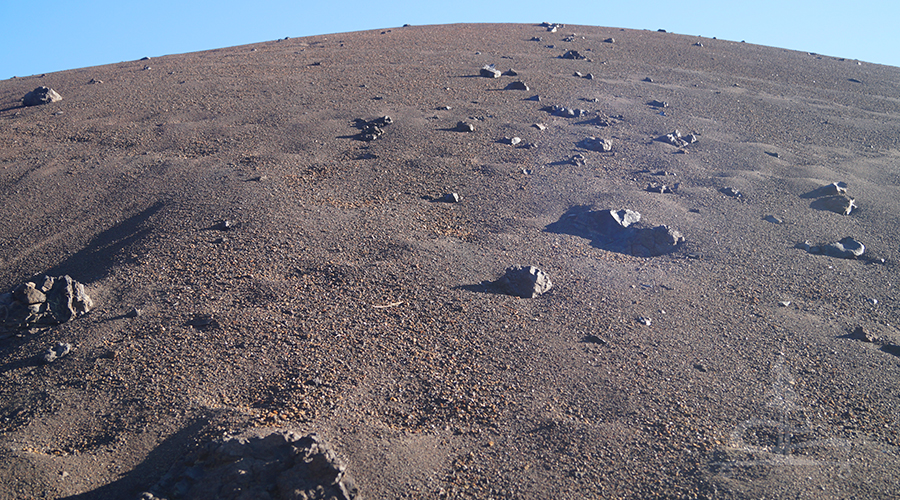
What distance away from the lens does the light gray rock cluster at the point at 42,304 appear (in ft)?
13.7

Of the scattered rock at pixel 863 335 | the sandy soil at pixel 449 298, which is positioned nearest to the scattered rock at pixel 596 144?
the sandy soil at pixel 449 298

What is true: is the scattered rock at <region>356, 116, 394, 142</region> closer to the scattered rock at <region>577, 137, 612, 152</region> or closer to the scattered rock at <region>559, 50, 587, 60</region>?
the scattered rock at <region>577, 137, 612, 152</region>

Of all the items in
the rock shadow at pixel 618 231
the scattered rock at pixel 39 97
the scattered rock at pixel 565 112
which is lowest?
the rock shadow at pixel 618 231

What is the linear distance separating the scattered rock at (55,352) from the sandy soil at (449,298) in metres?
0.09

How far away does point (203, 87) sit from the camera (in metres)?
10.7

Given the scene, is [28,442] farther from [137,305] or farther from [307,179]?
[307,179]

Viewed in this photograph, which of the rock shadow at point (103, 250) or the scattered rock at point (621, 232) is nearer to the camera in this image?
the rock shadow at point (103, 250)

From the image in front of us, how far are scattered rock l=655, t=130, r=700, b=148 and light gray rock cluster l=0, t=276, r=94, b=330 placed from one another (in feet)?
27.4

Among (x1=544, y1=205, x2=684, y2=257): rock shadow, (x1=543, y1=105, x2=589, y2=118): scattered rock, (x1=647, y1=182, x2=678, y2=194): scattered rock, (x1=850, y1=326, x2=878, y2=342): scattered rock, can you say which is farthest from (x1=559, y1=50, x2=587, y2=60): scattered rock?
(x1=850, y1=326, x2=878, y2=342): scattered rock

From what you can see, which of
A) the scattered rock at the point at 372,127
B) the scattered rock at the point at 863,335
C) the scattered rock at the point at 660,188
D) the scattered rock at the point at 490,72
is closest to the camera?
the scattered rock at the point at 863,335

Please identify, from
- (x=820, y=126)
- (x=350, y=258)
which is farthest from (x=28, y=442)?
(x=820, y=126)

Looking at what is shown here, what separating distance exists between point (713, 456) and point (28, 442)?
13.8 ft

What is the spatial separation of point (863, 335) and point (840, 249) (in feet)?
5.93

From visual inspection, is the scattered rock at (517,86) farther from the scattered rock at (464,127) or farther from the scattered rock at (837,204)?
the scattered rock at (837,204)
